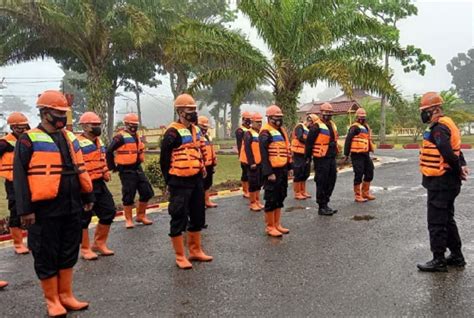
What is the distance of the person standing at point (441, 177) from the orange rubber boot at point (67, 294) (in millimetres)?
3407

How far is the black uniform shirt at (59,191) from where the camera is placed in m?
4.08

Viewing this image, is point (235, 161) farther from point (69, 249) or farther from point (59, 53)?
point (69, 249)

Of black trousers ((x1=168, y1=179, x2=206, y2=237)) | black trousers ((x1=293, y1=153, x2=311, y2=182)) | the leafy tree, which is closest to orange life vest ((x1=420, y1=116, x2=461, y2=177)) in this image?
black trousers ((x1=168, y1=179, x2=206, y2=237))

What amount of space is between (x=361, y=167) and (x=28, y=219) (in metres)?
6.83

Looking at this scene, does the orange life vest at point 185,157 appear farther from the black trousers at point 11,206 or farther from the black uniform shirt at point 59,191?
the black trousers at point 11,206

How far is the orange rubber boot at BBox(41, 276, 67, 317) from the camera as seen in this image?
4184 millimetres

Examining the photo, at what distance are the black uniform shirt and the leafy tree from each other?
8043 centimetres

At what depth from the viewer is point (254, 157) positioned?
26.5ft

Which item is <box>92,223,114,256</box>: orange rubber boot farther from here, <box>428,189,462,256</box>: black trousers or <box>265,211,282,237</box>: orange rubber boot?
<box>428,189,462,256</box>: black trousers

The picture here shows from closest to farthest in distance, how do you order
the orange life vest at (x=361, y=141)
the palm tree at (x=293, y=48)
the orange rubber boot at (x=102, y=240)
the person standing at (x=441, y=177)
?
1. the person standing at (x=441, y=177)
2. the orange rubber boot at (x=102, y=240)
3. the orange life vest at (x=361, y=141)
4. the palm tree at (x=293, y=48)

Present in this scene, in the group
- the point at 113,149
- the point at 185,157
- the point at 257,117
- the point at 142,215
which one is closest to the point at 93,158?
the point at 113,149

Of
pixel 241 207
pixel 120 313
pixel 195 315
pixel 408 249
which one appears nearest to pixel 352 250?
pixel 408 249

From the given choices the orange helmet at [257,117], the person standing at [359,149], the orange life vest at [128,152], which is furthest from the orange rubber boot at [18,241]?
the person standing at [359,149]

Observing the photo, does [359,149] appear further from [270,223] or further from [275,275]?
[275,275]
